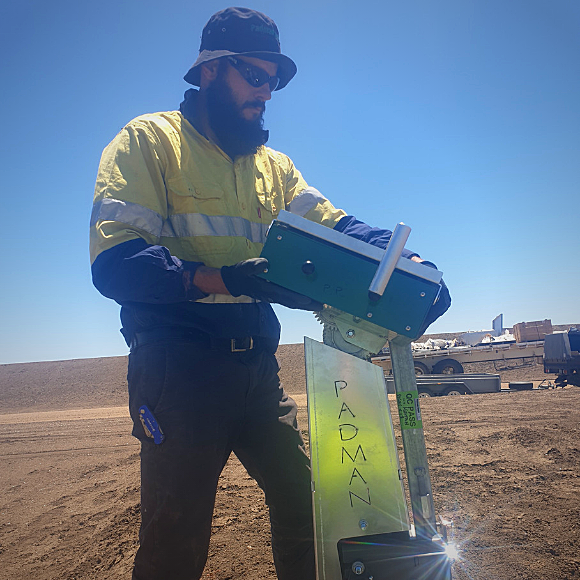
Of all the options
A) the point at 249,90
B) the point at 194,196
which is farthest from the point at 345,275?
the point at 249,90

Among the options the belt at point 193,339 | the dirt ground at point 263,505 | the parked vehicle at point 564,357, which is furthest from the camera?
the parked vehicle at point 564,357

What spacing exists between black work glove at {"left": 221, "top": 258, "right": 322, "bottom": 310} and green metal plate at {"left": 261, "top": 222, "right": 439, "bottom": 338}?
0.12 feet

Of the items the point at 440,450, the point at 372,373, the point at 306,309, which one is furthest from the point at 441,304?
the point at 440,450

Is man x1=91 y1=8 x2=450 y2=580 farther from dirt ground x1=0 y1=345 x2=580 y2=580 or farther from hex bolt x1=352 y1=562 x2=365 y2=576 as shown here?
dirt ground x1=0 y1=345 x2=580 y2=580

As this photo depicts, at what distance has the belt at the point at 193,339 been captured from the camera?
1509 millimetres

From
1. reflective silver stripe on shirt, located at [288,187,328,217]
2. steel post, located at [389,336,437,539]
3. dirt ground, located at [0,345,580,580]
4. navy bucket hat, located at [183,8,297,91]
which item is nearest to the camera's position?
steel post, located at [389,336,437,539]

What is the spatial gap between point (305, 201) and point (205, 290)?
762mm

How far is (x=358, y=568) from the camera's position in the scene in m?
1.16

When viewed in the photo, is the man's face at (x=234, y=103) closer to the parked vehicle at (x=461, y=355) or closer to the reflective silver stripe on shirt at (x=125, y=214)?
the reflective silver stripe on shirt at (x=125, y=214)

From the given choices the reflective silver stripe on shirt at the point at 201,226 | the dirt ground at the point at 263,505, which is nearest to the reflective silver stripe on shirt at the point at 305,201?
the reflective silver stripe on shirt at the point at 201,226

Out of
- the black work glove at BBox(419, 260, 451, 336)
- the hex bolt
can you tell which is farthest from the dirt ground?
the black work glove at BBox(419, 260, 451, 336)

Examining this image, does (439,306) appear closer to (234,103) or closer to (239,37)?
(234,103)

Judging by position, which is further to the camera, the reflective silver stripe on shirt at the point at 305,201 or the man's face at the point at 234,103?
the reflective silver stripe on shirt at the point at 305,201

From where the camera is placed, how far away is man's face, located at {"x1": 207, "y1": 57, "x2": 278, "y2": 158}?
5.76 ft
